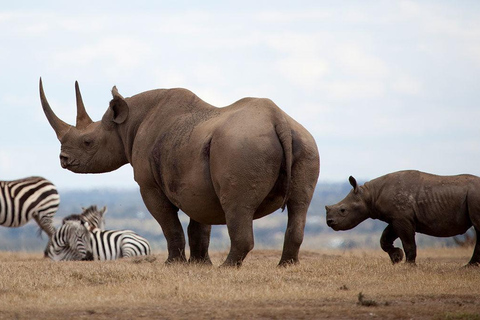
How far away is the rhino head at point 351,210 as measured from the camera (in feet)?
44.0

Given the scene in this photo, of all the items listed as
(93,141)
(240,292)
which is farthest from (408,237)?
(93,141)

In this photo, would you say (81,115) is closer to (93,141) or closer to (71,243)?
(93,141)

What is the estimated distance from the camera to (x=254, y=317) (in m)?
8.41

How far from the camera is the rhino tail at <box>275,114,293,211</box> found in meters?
11.2

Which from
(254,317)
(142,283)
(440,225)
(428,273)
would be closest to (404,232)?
(440,225)

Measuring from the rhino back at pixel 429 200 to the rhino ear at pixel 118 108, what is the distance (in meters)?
3.63

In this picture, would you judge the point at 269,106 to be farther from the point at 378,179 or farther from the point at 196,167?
the point at 378,179

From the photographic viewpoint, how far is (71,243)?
1956 centimetres

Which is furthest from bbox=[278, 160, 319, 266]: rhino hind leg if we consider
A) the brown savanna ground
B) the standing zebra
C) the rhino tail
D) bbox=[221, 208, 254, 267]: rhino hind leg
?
the standing zebra

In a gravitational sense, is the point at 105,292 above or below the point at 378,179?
below

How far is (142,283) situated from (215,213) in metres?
2.01

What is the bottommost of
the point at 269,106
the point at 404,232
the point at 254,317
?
the point at 254,317

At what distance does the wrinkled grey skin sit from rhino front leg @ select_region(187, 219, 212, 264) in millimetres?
15

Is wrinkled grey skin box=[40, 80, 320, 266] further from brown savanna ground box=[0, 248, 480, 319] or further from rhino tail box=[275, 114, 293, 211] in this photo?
brown savanna ground box=[0, 248, 480, 319]
